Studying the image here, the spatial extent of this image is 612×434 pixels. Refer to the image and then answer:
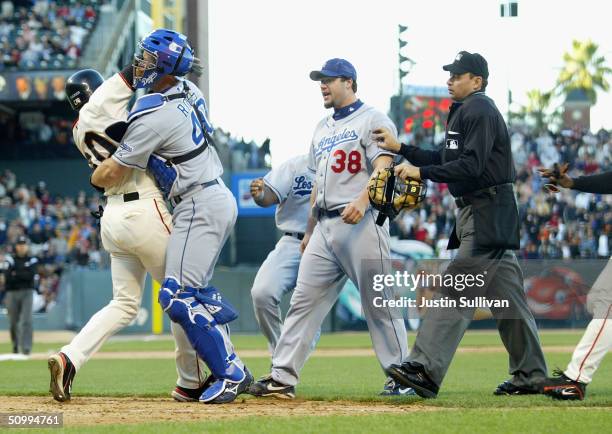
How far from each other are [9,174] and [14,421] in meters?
27.1

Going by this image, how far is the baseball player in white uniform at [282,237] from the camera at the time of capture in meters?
8.56

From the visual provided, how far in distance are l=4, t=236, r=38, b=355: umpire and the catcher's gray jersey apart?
10220 mm

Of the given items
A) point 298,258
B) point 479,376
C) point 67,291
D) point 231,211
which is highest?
point 231,211

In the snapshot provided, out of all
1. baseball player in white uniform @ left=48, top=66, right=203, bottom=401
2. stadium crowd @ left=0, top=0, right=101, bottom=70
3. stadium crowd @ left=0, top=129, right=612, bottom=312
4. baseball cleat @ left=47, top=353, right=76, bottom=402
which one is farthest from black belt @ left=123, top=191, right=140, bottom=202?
stadium crowd @ left=0, top=0, right=101, bottom=70

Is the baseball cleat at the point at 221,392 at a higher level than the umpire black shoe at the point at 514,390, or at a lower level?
higher

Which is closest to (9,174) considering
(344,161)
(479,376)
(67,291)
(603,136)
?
(67,291)

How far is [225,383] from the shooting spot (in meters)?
7.05

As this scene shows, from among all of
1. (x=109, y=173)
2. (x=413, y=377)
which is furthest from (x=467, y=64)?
(x=109, y=173)

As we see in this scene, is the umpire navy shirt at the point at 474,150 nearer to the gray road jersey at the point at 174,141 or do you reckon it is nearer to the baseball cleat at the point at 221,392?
the gray road jersey at the point at 174,141

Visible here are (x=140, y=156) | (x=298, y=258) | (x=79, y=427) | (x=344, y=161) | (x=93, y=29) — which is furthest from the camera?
(x=93, y=29)

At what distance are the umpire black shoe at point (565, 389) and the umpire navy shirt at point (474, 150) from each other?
4.47 feet

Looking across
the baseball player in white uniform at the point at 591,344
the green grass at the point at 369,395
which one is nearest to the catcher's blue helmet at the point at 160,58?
the green grass at the point at 369,395

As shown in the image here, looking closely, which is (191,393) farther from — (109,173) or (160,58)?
(160,58)

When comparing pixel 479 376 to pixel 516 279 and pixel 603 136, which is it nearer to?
pixel 516 279
